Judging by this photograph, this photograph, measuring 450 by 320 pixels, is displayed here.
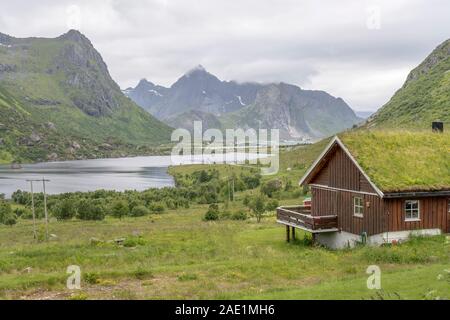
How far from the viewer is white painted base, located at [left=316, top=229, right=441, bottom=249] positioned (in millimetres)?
32750

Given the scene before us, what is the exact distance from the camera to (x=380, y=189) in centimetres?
3225

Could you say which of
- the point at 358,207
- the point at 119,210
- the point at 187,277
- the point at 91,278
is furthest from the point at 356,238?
the point at 119,210

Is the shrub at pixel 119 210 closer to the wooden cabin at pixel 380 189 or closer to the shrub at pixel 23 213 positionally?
the shrub at pixel 23 213

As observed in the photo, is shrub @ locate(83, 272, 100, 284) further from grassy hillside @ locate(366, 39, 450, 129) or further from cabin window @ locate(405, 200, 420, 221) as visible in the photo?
grassy hillside @ locate(366, 39, 450, 129)

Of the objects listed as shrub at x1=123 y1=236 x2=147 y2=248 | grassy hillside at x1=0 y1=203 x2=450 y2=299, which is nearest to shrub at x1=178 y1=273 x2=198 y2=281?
grassy hillside at x1=0 y1=203 x2=450 y2=299

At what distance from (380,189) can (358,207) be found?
3.43 m

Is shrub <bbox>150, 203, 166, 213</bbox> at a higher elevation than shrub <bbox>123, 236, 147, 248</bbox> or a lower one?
lower

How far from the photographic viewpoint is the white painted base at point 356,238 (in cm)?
3275

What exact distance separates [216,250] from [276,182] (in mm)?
83647

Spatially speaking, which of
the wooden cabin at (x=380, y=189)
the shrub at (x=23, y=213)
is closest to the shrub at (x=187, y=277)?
the wooden cabin at (x=380, y=189)

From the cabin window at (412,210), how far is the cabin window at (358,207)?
10.2ft
